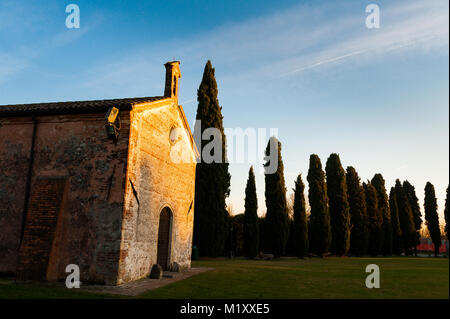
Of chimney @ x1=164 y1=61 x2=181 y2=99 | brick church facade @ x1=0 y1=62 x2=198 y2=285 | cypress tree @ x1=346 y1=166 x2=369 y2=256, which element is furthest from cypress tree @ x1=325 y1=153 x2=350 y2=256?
brick church facade @ x1=0 y1=62 x2=198 y2=285

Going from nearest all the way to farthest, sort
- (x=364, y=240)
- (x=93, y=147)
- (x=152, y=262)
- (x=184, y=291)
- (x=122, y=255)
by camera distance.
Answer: (x=184, y=291), (x=122, y=255), (x=93, y=147), (x=152, y=262), (x=364, y=240)

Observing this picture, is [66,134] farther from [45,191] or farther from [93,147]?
[45,191]

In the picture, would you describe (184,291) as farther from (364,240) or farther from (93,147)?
(364,240)

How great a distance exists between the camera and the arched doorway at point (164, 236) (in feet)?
44.9

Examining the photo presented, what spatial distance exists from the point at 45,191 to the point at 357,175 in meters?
33.3

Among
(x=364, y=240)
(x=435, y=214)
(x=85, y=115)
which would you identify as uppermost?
(x=85, y=115)

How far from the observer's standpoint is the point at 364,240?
33.2 meters

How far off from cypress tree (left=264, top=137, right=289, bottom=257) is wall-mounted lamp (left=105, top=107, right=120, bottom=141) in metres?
20.7

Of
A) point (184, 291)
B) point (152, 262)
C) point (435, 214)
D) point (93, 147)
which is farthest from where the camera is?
point (435, 214)

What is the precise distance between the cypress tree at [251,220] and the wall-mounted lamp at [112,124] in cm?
1971

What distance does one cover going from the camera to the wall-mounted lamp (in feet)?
32.2

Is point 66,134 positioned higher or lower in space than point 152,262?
higher
